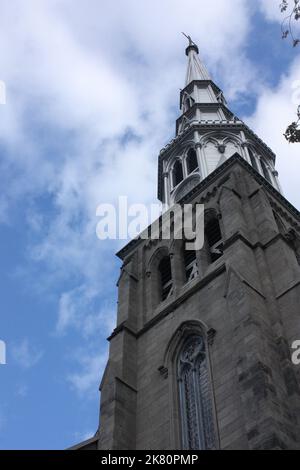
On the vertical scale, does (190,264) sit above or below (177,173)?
below

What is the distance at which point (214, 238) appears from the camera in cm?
2741

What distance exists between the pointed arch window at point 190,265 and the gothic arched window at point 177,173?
8.44 m

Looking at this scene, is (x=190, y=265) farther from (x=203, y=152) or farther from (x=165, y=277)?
(x=203, y=152)

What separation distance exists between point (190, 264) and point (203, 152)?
9.72m

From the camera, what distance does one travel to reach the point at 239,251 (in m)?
22.8

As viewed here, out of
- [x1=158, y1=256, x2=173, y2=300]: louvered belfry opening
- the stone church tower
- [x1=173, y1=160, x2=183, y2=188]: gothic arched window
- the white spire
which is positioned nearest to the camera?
the stone church tower

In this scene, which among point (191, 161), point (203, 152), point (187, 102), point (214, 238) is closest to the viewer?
point (214, 238)

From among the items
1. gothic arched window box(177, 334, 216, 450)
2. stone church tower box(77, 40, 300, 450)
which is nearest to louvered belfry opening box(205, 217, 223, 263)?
stone church tower box(77, 40, 300, 450)

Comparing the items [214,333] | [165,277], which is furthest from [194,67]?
[214,333]

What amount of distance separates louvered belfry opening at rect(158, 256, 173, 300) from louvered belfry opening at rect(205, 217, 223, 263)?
2144 mm

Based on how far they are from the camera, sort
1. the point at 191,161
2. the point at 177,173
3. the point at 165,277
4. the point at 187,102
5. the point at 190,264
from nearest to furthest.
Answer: the point at 190,264 < the point at 165,277 < the point at 191,161 < the point at 177,173 < the point at 187,102

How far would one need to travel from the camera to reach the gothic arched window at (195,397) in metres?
19.4

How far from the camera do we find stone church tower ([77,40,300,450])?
17938 millimetres

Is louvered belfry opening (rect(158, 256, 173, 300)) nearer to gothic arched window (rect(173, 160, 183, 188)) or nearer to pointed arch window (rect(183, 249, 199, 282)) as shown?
pointed arch window (rect(183, 249, 199, 282))
